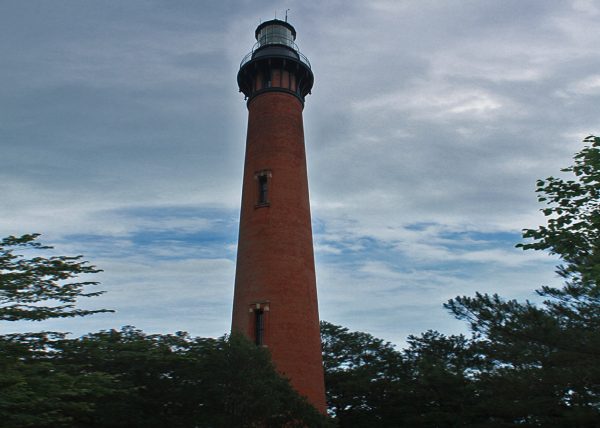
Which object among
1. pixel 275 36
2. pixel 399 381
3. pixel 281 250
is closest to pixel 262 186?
pixel 281 250

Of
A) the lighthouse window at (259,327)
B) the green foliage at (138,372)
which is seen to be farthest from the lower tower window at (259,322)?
the green foliage at (138,372)

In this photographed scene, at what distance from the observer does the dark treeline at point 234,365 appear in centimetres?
1391

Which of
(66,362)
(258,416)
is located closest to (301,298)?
(258,416)

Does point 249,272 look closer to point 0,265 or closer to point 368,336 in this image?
point 0,265

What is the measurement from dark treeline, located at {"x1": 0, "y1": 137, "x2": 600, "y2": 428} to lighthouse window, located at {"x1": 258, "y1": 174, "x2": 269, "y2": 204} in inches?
318

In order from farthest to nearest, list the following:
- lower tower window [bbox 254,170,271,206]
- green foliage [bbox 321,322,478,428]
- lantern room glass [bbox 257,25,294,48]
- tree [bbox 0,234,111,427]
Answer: lantern room glass [bbox 257,25,294,48] → green foliage [bbox 321,322,478,428] → lower tower window [bbox 254,170,271,206] → tree [bbox 0,234,111,427]

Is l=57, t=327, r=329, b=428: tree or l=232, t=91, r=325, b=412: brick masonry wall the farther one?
l=232, t=91, r=325, b=412: brick masonry wall

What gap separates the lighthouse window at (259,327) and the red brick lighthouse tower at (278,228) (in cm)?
4

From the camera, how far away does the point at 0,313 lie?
14.2 m

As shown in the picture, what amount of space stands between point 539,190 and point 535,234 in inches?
65.5

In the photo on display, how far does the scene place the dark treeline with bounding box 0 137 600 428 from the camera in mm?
13906

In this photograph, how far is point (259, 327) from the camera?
23.3m

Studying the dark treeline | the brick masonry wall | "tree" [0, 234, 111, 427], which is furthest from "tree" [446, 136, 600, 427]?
"tree" [0, 234, 111, 427]

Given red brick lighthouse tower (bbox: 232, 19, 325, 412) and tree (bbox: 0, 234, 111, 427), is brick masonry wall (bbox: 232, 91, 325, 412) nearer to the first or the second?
red brick lighthouse tower (bbox: 232, 19, 325, 412)
